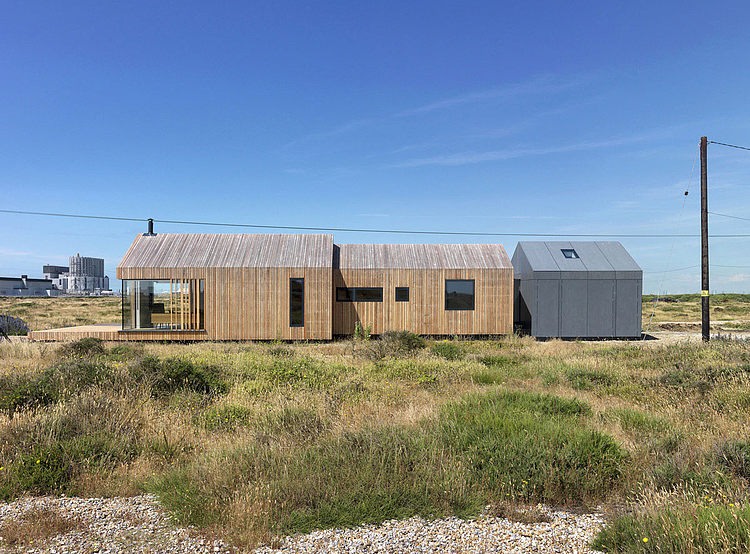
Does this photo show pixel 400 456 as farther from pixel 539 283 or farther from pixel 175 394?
pixel 539 283

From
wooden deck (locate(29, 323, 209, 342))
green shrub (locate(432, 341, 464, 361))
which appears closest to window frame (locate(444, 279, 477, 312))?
green shrub (locate(432, 341, 464, 361))

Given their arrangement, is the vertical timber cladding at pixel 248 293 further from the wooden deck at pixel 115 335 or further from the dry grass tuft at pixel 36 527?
the dry grass tuft at pixel 36 527

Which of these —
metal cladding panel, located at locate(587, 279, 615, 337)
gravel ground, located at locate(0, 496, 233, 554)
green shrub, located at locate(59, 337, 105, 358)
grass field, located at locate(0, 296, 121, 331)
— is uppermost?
metal cladding panel, located at locate(587, 279, 615, 337)

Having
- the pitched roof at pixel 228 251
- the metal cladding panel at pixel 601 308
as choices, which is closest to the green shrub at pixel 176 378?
the pitched roof at pixel 228 251

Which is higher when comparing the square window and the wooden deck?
the square window

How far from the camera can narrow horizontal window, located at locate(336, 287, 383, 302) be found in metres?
21.0

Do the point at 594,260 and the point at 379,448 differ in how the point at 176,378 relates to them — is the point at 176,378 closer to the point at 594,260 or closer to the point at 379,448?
the point at 379,448

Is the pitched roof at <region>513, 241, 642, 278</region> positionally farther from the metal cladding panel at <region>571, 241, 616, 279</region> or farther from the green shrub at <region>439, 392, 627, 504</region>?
the green shrub at <region>439, 392, 627, 504</region>

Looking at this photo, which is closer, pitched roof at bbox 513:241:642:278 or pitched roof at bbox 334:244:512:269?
pitched roof at bbox 513:241:642:278

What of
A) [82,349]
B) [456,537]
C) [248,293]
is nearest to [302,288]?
[248,293]

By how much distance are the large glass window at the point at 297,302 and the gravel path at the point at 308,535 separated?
599 inches

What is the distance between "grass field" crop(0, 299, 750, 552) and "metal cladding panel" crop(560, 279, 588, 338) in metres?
10.4

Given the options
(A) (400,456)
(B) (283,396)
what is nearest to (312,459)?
(A) (400,456)

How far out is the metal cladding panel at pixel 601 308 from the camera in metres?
20.9
